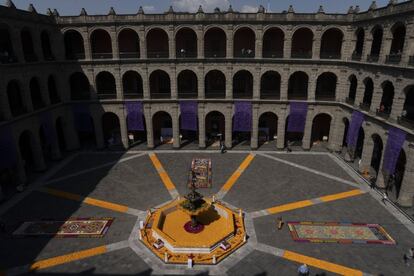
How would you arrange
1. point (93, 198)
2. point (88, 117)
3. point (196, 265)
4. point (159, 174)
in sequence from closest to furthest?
point (196, 265) < point (93, 198) < point (159, 174) < point (88, 117)

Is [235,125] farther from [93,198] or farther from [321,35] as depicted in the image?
[93,198]

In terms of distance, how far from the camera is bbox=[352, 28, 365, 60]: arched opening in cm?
4058

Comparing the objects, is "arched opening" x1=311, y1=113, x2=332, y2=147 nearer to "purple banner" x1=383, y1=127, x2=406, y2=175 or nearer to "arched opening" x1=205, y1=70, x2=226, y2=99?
"purple banner" x1=383, y1=127, x2=406, y2=175

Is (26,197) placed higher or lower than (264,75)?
lower

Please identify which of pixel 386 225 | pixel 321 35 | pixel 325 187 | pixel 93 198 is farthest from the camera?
pixel 321 35

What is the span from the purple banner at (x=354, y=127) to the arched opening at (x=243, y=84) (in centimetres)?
1499

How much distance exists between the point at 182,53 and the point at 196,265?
31.0 metres

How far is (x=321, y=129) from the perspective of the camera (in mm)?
51094

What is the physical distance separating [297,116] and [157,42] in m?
24.3

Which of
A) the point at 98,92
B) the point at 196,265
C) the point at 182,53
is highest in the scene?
the point at 182,53

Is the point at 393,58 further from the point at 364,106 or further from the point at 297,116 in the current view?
the point at 297,116

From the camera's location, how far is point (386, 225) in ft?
91.4

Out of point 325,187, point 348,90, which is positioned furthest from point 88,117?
point 348,90

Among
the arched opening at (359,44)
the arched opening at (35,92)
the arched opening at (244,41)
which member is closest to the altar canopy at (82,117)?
the arched opening at (35,92)
